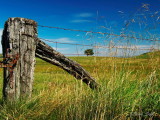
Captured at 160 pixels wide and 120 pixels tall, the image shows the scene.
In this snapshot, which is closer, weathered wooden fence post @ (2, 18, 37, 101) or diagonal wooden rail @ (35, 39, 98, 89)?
weathered wooden fence post @ (2, 18, 37, 101)

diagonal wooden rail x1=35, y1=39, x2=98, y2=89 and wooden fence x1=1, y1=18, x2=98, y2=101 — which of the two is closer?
wooden fence x1=1, y1=18, x2=98, y2=101

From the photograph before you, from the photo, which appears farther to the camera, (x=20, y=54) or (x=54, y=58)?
(x=54, y=58)

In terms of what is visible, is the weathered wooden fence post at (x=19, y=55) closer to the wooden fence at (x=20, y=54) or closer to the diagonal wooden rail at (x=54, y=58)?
the wooden fence at (x=20, y=54)

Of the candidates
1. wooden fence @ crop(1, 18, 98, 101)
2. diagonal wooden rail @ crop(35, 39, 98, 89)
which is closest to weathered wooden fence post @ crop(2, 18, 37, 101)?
wooden fence @ crop(1, 18, 98, 101)

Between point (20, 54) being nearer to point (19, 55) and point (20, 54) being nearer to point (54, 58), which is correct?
point (19, 55)

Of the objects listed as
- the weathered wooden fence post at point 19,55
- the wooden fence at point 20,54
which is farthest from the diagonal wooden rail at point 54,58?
the weathered wooden fence post at point 19,55

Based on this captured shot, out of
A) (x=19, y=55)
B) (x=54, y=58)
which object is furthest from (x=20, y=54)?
(x=54, y=58)

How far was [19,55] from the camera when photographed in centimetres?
368

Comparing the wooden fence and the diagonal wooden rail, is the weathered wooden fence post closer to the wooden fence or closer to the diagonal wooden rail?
the wooden fence

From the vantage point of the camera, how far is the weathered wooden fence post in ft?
11.9

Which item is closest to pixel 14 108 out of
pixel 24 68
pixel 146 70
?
pixel 24 68

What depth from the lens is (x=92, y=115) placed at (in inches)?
124

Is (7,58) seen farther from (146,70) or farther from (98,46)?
(146,70)

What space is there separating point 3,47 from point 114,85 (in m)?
2.07
